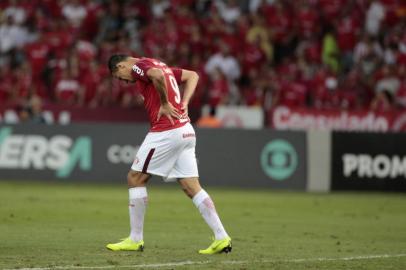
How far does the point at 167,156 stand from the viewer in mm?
10531

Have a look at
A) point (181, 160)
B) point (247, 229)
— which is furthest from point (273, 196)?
point (181, 160)

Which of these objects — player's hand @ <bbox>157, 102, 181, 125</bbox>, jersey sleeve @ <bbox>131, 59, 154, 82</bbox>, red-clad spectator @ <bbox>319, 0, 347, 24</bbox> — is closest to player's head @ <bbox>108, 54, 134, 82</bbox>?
jersey sleeve @ <bbox>131, 59, 154, 82</bbox>

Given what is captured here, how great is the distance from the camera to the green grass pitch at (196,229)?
9867 mm

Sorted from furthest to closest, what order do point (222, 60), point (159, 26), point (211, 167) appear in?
point (159, 26)
point (222, 60)
point (211, 167)

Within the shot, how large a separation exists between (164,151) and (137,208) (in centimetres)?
70

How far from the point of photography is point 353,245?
1180 cm

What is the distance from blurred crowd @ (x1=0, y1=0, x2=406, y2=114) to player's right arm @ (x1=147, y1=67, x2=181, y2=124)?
557 inches

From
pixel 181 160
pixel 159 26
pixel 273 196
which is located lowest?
pixel 273 196

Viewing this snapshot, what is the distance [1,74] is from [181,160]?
1832cm

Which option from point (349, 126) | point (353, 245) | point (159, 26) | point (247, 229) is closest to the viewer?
point (353, 245)

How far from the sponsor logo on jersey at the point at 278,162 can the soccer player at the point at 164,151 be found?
11107mm

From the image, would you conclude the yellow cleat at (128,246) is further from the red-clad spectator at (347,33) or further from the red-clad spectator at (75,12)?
the red-clad spectator at (75,12)

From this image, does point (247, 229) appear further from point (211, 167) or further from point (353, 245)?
point (211, 167)

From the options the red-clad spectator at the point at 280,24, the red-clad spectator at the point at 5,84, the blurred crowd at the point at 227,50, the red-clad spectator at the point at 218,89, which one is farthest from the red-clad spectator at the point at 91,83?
the red-clad spectator at the point at 280,24
